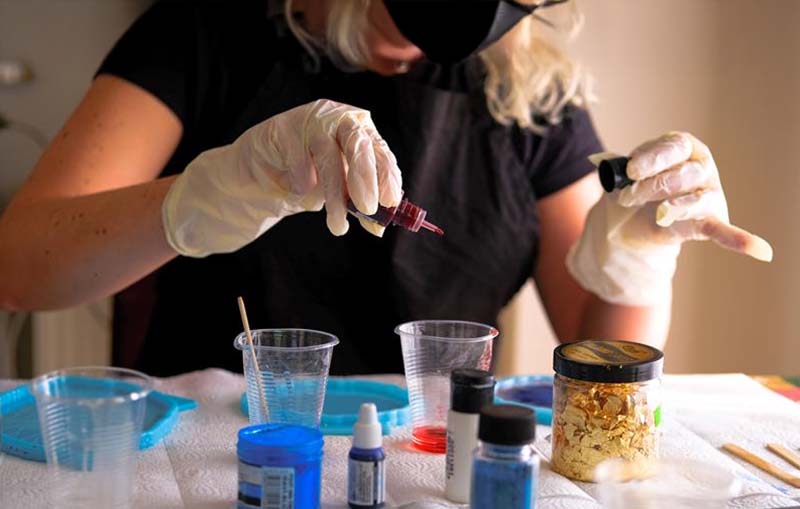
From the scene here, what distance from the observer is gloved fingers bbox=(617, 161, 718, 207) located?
1335 mm

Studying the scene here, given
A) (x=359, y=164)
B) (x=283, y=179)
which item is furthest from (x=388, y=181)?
(x=283, y=179)

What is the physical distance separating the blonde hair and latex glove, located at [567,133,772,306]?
12.8 inches

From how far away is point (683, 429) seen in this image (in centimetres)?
123

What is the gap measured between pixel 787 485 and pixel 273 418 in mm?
580

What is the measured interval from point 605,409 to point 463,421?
0.16m

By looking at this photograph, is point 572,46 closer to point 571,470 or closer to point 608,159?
point 608,159

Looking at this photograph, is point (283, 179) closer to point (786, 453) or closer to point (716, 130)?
point (786, 453)

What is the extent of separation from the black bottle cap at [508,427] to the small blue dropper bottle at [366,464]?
13 centimetres

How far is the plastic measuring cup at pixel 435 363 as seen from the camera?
1.09 metres

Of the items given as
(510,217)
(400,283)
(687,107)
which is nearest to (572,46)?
(687,107)

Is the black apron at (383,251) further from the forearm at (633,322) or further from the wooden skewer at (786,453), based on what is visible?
the wooden skewer at (786,453)

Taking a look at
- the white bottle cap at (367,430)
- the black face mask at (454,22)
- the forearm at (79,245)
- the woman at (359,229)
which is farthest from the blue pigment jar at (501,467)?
the black face mask at (454,22)

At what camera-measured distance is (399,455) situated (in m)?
1.10

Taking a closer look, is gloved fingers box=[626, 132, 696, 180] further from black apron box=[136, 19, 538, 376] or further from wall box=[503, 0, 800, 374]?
wall box=[503, 0, 800, 374]
